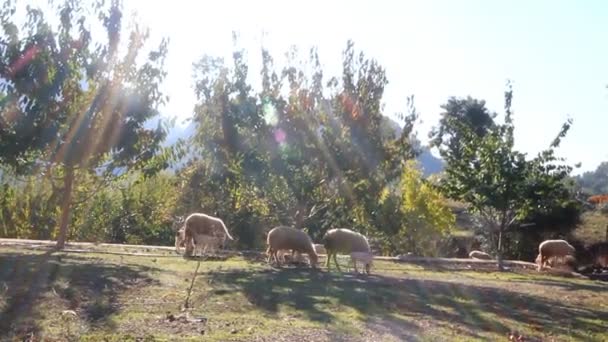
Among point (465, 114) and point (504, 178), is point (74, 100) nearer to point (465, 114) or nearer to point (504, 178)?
point (504, 178)

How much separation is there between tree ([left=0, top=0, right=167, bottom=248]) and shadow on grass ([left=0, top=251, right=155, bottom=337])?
178 inches

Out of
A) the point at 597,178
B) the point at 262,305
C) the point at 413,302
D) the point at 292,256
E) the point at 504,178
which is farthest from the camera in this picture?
the point at 597,178

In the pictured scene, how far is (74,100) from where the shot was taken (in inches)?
887

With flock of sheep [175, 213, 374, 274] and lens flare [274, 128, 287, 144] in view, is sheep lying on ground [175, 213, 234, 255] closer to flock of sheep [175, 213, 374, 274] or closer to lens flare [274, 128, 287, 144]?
flock of sheep [175, 213, 374, 274]

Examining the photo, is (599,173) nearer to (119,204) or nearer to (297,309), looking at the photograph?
(119,204)

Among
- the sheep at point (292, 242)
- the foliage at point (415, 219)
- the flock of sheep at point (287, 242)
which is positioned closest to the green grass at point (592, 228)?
the foliage at point (415, 219)

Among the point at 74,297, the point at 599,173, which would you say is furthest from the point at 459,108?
the point at 599,173

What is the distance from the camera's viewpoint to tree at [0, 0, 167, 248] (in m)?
21.0

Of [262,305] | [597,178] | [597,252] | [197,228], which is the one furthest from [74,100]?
[597,178]

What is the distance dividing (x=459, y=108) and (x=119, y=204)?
115ft

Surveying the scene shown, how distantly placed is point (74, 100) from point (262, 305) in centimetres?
1290

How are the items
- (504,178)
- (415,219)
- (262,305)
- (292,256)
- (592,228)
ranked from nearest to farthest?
(262,305) < (292,256) < (504,178) < (415,219) < (592,228)

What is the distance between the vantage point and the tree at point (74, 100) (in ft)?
68.9

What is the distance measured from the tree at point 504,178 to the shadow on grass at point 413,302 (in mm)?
10237
